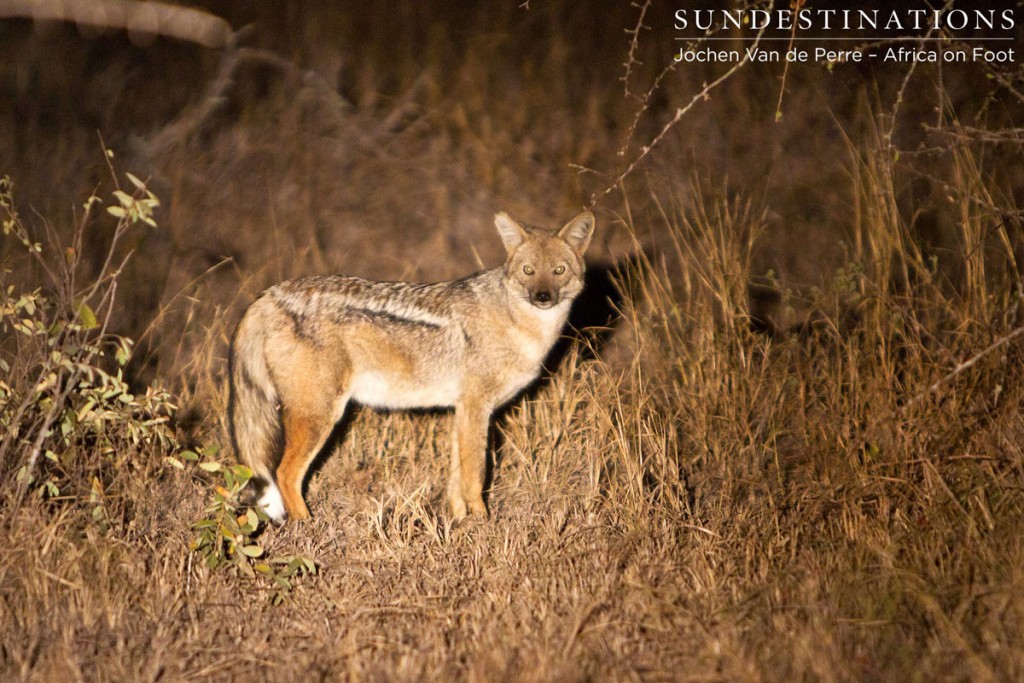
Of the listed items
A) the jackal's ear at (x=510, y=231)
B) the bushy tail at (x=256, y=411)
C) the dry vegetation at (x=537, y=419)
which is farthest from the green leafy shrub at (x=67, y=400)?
the jackal's ear at (x=510, y=231)

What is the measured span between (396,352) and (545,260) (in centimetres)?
96

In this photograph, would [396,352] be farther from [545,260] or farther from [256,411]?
[545,260]

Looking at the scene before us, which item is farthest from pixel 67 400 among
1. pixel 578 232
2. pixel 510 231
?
pixel 578 232

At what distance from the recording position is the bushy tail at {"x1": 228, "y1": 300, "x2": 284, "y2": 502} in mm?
5129

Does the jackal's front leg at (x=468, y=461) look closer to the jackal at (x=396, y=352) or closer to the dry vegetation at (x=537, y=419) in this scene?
the jackal at (x=396, y=352)

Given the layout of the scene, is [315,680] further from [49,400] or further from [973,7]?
[973,7]

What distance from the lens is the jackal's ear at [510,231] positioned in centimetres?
555

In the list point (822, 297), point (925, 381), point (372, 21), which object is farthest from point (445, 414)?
point (372, 21)

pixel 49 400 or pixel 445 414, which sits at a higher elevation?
pixel 49 400

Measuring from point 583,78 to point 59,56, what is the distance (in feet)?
17.5

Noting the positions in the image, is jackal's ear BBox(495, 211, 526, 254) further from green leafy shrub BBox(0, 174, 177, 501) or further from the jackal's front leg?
green leafy shrub BBox(0, 174, 177, 501)

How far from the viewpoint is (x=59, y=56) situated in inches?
372

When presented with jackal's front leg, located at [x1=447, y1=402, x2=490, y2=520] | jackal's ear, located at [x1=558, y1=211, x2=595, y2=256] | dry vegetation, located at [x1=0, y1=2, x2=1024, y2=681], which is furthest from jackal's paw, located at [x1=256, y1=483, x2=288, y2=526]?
jackal's ear, located at [x1=558, y1=211, x2=595, y2=256]

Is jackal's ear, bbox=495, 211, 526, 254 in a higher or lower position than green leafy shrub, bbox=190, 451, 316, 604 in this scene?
higher
